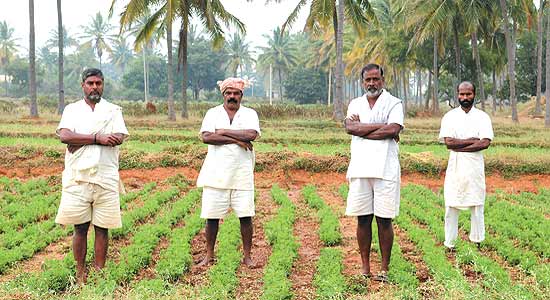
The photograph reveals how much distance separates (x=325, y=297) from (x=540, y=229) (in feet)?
12.0

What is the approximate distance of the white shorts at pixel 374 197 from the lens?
5039 millimetres

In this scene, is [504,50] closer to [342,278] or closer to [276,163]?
[276,163]

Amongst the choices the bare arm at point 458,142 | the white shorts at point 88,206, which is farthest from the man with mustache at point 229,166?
the bare arm at point 458,142

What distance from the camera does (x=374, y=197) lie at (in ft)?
16.8

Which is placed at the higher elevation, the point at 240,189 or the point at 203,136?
the point at 203,136

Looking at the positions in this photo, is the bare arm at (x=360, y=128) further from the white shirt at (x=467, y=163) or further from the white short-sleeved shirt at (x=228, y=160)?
the white shirt at (x=467, y=163)

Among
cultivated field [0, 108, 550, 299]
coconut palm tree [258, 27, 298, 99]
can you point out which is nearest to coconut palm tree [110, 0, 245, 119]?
cultivated field [0, 108, 550, 299]

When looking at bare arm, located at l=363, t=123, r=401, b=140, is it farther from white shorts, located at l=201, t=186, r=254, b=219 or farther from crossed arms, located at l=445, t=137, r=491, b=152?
white shorts, located at l=201, t=186, r=254, b=219

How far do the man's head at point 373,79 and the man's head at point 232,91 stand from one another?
127cm

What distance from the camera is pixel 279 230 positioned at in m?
6.66

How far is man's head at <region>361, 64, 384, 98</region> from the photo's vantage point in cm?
512

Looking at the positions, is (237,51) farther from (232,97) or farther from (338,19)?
(232,97)

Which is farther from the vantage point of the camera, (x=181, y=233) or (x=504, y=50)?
(x=504, y=50)

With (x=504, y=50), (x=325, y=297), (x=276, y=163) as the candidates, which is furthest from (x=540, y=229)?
(x=504, y=50)
